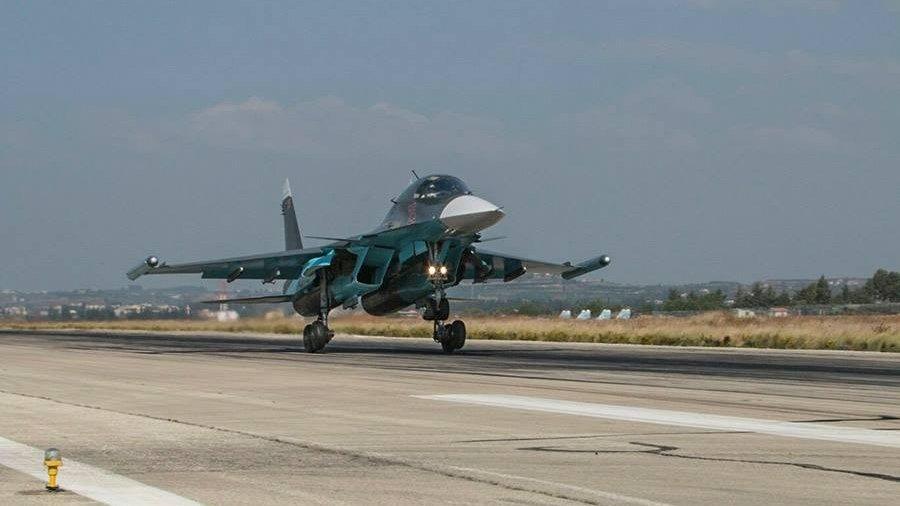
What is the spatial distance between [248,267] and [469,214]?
959 centimetres

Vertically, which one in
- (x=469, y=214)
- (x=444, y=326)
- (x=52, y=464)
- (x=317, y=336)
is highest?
(x=469, y=214)

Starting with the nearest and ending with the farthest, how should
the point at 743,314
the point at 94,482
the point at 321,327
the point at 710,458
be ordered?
the point at 94,482 < the point at 710,458 < the point at 321,327 < the point at 743,314

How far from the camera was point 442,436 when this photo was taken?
40.3 feet

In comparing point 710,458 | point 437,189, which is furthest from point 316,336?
point 710,458

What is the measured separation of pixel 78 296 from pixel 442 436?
118673mm

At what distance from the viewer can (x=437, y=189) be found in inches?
1232

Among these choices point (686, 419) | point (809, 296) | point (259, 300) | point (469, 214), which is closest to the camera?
point (686, 419)

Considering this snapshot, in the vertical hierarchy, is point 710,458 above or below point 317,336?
below

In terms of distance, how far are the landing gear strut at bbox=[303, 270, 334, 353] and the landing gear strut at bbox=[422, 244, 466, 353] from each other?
331cm

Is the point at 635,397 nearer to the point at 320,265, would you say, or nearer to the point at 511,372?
the point at 511,372

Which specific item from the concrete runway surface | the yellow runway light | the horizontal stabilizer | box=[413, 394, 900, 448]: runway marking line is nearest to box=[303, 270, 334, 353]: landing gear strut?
the horizontal stabilizer

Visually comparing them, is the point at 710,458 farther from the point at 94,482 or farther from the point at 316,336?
the point at 316,336

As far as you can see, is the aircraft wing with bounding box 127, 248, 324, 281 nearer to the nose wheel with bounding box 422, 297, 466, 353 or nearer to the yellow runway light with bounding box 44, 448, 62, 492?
the nose wheel with bounding box 422, 297, 466, 353

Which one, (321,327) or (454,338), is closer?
(454,338)
